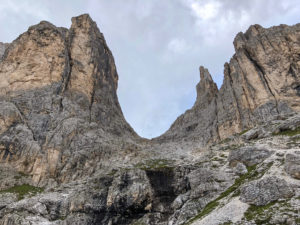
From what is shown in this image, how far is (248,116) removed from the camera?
229 feet

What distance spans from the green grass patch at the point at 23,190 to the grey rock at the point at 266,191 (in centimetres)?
3832

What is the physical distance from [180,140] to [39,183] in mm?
50738

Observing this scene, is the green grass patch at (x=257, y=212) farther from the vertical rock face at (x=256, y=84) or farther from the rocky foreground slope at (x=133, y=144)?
the vertical rock face at (x=256, y=84)

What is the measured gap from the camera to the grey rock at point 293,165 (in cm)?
2452

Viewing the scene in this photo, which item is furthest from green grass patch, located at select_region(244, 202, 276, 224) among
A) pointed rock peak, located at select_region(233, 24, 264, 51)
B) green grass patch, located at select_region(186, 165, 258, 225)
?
pointed rock peak, located at select_region(233, 24, 264, 51)

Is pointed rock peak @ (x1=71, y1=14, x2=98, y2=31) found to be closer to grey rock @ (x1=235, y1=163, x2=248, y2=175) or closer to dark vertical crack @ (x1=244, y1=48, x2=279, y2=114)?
dark vertical crack @ (x1=244, y1=48, x2=279, y2=114)

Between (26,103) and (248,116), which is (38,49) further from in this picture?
(248,116)

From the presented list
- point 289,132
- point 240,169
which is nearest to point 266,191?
point 240,169

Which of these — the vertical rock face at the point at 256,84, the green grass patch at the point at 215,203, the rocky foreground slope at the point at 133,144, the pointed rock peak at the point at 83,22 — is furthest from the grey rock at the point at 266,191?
the pointed rock peak at the point at 83,22

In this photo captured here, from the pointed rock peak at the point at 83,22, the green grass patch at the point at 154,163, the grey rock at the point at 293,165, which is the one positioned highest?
the pointed rock peak at the point at 83,22

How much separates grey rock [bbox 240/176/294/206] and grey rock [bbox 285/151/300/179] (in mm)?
1988

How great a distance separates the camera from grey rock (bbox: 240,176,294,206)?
22500mm

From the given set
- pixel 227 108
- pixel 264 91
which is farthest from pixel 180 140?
pixel 264 91

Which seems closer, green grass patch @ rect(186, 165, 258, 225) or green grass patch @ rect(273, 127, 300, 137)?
green grass patch @ rect(186, 165, 258, 225)
